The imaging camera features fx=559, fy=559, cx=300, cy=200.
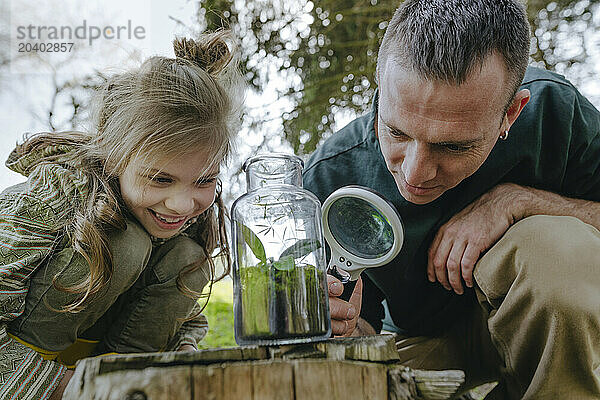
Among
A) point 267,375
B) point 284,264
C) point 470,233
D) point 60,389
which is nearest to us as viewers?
point 267,375

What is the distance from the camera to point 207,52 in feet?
6.29

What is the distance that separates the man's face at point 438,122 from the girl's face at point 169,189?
0.58 meters

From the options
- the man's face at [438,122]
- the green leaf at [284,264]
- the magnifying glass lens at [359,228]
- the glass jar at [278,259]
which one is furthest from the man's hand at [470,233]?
the green leaf at [284,264]

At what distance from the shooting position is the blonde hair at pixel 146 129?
5.31 ft

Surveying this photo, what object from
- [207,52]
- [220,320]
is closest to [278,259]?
[207,52]

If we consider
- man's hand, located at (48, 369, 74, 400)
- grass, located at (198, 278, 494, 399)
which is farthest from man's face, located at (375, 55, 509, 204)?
grass, located at (198, 278, 494, 399)

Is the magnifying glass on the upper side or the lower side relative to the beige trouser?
upper

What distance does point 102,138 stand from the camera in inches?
71.6

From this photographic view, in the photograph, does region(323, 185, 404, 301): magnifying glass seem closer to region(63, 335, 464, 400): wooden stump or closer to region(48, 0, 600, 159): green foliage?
region(63, 335, 464, 400): wooden stump

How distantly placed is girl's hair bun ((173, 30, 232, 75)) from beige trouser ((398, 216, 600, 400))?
1079mm

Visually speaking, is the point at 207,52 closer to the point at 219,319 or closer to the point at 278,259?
the point at 278,259

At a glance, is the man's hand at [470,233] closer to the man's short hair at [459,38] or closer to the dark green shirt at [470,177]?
the dark green shirt at [470,177]

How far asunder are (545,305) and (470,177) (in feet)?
1.82

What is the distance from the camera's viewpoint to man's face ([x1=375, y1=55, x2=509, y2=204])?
1469mm
